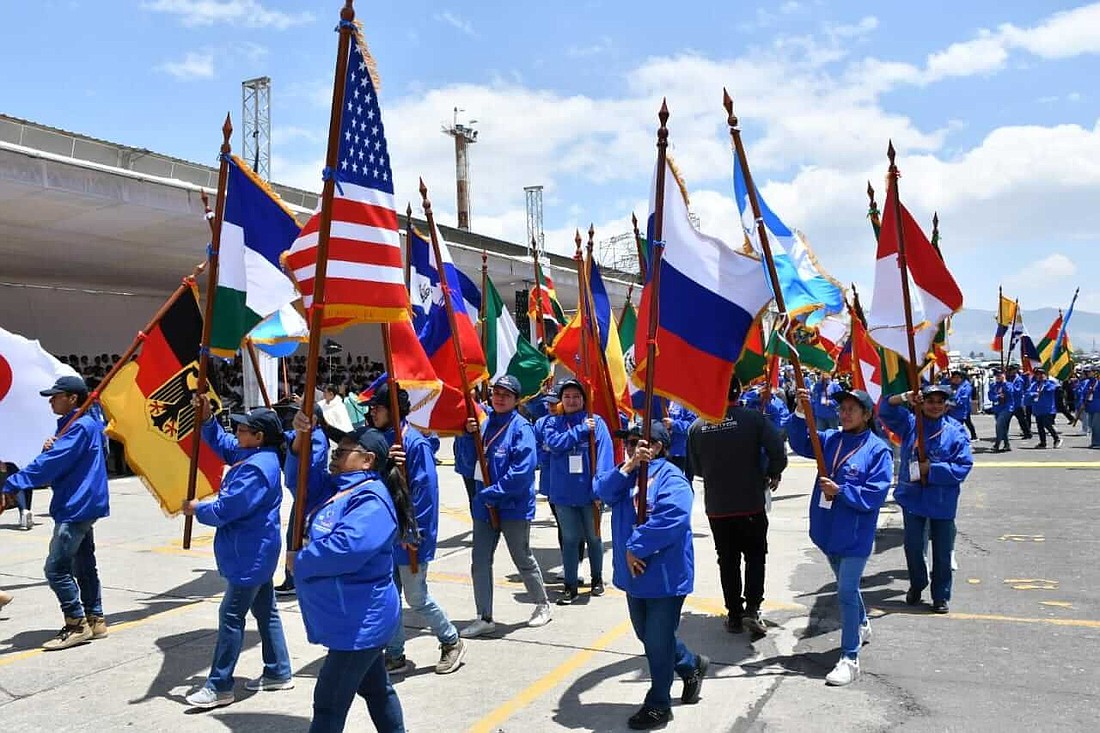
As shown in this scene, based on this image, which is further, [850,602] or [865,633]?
[865,633]

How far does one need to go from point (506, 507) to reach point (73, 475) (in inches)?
119

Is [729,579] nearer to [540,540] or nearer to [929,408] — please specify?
[929,408]

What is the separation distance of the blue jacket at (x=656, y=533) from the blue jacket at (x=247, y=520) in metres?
1.91

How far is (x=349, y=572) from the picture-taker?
12.3 ft

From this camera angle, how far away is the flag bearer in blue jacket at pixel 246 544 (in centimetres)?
500

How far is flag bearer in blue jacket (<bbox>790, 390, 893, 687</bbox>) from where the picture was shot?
5.29 m

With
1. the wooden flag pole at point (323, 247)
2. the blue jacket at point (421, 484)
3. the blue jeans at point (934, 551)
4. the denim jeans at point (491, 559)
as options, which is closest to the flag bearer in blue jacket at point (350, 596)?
the wooden flag pole at point (323, 247)

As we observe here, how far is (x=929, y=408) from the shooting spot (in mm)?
6859

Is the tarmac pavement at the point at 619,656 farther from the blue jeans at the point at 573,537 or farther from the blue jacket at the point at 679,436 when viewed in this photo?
the blue jacket at the point at 679,436

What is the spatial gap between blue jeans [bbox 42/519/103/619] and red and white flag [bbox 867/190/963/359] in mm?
5926

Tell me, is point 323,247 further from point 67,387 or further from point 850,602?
point 850,602

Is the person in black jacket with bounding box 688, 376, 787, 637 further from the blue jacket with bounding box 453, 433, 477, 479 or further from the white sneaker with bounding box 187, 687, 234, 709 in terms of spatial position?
the white sneaker with bounding box 187, 687, 234, 709

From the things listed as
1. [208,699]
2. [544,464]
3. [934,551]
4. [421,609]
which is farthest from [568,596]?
[208,699]

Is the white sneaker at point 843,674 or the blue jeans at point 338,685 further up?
the blue jeans at point 338,685
